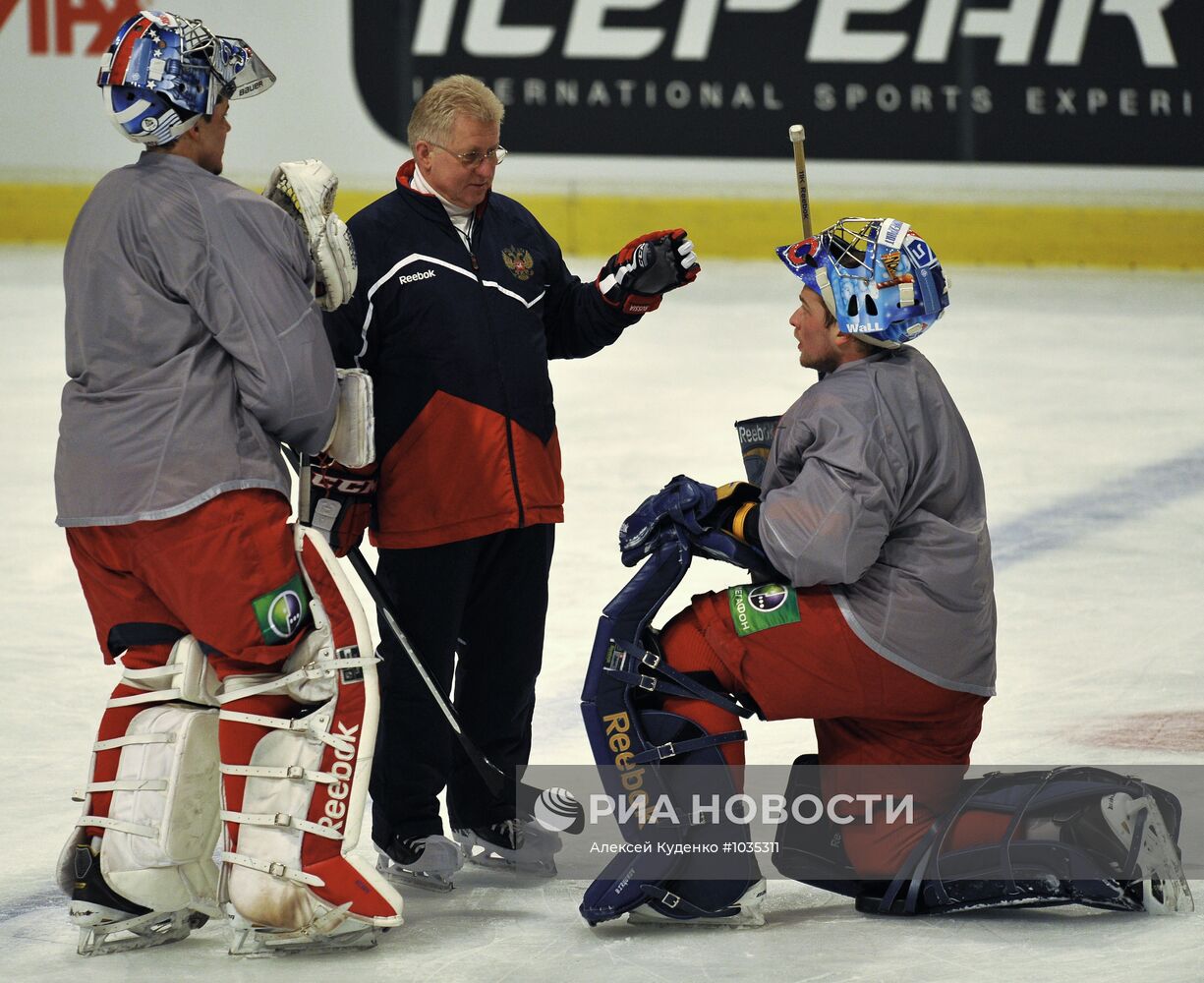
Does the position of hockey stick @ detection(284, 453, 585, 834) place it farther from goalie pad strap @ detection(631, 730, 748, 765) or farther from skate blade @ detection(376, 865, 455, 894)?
goalie pad strap @ detection(631, 730, 748, 765)

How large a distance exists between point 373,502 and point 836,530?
895 millimetres

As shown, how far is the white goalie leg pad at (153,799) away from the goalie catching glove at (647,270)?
3.46ft

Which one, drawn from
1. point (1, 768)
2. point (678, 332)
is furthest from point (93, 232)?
point (678, 332)

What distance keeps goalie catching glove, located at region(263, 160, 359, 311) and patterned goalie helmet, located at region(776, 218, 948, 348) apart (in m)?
0.71

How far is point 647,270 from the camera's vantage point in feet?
11.5

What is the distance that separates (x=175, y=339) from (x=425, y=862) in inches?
42.3

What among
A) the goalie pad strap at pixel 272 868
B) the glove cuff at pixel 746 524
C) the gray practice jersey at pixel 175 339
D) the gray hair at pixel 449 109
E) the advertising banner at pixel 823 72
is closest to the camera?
the gray practice jersey at pixel 175 339

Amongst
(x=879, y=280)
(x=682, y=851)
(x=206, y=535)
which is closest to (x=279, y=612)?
(x=206, y=535)

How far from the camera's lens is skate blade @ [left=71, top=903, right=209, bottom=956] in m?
2.99

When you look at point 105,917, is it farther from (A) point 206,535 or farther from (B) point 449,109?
(B) point 449,109

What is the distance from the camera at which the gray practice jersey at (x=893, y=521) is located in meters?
2.99

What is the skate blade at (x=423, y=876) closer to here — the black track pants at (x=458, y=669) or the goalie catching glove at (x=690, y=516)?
the black track pants at (x=458, y=669)

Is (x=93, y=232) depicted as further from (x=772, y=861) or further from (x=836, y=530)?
(x=772, y=861)

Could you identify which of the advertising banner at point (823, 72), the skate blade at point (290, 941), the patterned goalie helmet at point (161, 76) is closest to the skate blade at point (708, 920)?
the skate blade at point (290, 941)
